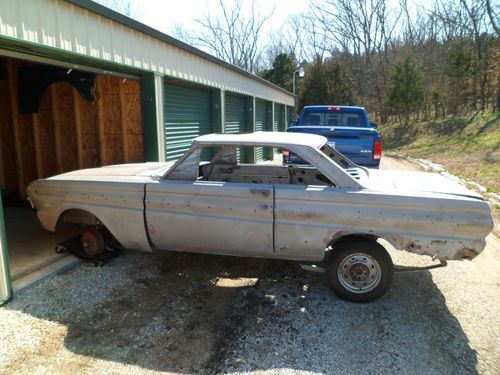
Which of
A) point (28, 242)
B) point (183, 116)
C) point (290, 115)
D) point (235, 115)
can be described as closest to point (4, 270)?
point (28, 242)

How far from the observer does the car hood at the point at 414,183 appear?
3879 millimetres

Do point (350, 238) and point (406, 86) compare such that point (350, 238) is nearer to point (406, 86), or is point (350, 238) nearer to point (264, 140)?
point (264, 140)

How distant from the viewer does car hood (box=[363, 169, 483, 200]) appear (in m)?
3.88

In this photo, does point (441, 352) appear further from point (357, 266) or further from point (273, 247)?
point (273, 247)

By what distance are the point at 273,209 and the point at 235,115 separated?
901 cm

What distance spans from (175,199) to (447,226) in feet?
8.95

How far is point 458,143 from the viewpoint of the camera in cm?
1834

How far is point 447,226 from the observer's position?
12.0 ft

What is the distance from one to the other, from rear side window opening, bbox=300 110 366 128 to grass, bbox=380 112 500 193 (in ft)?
11.2

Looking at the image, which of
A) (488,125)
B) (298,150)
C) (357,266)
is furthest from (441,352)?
(488,125)

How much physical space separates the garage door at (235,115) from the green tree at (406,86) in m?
16.2

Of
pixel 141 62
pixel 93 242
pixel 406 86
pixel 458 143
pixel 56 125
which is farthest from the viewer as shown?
pixel 406 86

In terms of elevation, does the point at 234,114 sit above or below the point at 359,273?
above

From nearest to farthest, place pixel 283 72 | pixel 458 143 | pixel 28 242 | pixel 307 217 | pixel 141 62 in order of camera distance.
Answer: pixel 307 217 → pixel 28 242 → pixel 141 62 → pixel 458 143 → pixel 283 72
